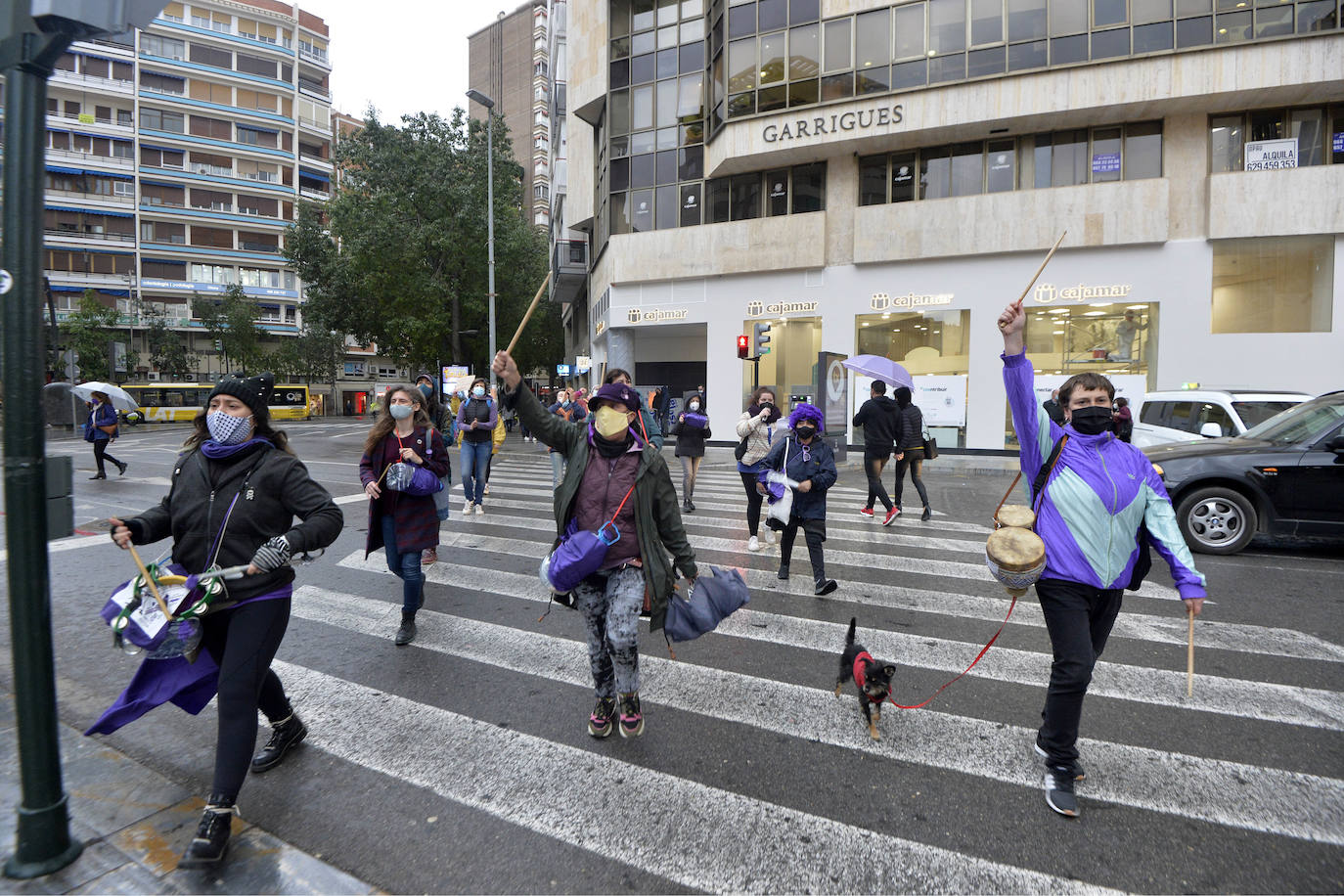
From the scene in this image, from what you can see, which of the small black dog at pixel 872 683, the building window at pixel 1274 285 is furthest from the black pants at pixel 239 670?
the building window at pixel 1274 285

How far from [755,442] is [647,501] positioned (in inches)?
190

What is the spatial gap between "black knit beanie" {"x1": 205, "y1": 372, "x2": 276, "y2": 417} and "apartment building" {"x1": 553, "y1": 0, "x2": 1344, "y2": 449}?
50.1 ft

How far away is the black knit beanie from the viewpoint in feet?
9.91

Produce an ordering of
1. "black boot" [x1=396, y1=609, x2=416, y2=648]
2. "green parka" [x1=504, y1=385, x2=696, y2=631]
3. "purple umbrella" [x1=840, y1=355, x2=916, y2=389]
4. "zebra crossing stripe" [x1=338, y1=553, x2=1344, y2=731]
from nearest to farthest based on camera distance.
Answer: "green parka" [x1=504, y1=385, x2=696, y2=631] → "zebra crossing stripe" [x1=338, y1=553, x2=1344, y2=731] → "black boot" [x1=396, y1=609, x2=416, y2=648] → "purple umbrella" [x1=840, y1=355, x2=916, y2=389]

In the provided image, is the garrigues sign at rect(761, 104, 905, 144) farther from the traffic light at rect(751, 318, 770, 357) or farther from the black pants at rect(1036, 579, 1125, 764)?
the black pants at rect(1036, 579, 1125, 764)

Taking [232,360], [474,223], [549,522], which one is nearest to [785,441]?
[549,522]

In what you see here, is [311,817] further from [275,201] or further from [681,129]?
[275,201]

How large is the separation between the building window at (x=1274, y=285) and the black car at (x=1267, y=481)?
14082 millimetres

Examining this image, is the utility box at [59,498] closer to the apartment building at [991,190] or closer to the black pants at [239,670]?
the black pants at [239,670]

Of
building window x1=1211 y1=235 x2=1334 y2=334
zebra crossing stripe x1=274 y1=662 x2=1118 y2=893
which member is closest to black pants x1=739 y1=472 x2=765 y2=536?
zebra crossing stripe x1=274 y1=662 x2=1118 y2=893

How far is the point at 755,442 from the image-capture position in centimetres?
832

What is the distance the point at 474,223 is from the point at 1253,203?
28760 mm

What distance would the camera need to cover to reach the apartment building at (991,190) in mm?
18281

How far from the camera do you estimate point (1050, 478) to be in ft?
10.4
